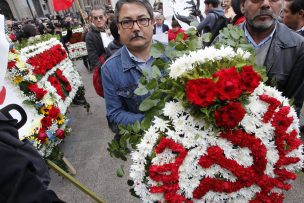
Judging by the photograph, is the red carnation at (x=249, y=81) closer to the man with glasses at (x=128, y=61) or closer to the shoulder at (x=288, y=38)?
the man with glasses at (x=128, y=61)

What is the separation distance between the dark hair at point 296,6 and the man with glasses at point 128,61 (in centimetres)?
234

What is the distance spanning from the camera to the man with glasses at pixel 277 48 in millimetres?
1945

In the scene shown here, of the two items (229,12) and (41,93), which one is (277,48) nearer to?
(41,93)

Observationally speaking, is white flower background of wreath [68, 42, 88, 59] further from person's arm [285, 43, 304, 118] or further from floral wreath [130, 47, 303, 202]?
floral wreath [130, 47, 303, 202]

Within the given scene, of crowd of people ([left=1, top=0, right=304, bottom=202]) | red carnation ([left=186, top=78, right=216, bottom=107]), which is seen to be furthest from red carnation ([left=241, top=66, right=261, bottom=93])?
crowd of people ([left=1, top=0, right=304, bottom=202])

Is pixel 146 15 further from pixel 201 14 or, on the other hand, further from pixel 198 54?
pixel 201 14

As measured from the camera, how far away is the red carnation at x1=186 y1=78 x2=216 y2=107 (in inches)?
38.3

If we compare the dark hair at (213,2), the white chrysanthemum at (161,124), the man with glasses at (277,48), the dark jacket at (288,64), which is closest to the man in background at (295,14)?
the man with glasses at (277,48)

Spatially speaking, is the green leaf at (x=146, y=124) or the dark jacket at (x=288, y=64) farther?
the dark jacket at (x=288, y=64)

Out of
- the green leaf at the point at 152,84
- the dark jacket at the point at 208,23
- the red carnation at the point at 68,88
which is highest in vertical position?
the green leaf at the point at 152,84

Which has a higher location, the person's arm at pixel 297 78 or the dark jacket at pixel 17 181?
the dark jacket at pixel 17 181

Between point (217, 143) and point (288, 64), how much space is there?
127 cm

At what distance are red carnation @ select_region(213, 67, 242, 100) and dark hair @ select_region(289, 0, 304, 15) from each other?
296cm

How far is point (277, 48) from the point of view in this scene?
1979mm
